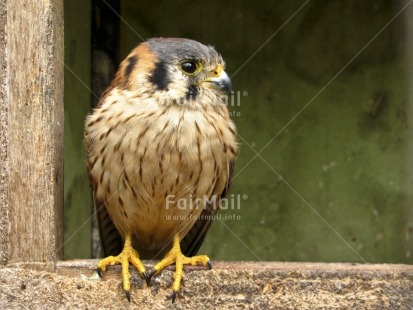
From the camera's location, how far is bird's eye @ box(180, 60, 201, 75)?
3.49 metres

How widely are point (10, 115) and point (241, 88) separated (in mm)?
1904

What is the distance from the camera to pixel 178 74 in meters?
3.48

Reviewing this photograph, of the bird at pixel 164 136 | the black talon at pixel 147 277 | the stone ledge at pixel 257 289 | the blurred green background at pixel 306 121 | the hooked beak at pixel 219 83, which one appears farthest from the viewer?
the blurred green background at pixel 306 121

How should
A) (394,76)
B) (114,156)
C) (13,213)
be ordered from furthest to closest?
(394,76) → (114,156) → (13,213)

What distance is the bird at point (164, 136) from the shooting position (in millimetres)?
3418

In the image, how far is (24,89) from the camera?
3057 mm

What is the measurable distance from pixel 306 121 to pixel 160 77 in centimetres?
148

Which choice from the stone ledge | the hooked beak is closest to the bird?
the hooked beak

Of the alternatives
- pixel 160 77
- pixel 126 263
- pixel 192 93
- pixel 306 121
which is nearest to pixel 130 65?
pixel 160 77

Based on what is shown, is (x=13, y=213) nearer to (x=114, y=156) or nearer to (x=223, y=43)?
(x=114, y=156)

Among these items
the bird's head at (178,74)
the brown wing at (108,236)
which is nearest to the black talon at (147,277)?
the bird's head at (178,74)

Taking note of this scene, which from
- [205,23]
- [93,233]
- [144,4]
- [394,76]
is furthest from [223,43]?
[93,233]

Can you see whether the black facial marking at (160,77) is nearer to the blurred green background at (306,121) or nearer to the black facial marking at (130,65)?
the black facial marking at (130,65)

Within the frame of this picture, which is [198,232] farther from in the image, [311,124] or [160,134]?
[311,124]
